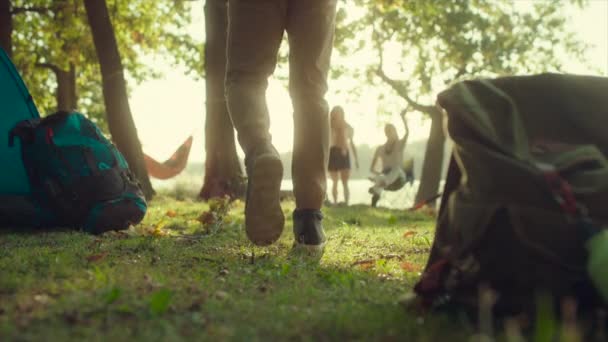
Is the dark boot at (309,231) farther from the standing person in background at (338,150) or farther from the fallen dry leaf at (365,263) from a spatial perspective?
the standing person in background at (338,150)

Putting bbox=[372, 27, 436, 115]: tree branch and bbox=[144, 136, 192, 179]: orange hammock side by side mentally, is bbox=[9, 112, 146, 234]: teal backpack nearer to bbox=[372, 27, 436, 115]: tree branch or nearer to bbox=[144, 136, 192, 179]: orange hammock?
bbox=[144, 136, 192, 179]: orange hammock

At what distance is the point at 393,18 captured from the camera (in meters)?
19.1

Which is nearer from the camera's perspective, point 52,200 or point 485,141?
point 485,141

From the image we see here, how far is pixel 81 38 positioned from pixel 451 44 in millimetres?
10257

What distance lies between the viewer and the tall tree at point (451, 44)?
18.8 m

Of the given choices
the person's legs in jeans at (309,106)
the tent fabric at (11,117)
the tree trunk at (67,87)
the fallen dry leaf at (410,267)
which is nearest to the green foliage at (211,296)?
the fallen dry leaf at (410,267)

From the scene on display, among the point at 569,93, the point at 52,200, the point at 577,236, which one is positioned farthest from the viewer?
the point at 52,200

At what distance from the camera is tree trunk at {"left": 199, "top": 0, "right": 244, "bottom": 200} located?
987cm

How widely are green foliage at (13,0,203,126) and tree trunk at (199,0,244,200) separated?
485 centimetres

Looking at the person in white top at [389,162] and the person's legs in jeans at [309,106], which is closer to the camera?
the person's legs in jeans at [309,106]

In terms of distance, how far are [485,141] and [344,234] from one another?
2.59 meters

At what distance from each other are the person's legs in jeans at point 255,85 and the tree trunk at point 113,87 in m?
6.18

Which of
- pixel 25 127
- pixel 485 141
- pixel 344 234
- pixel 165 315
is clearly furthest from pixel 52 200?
pixel 485 141

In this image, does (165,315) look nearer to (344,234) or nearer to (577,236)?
(577,236)
